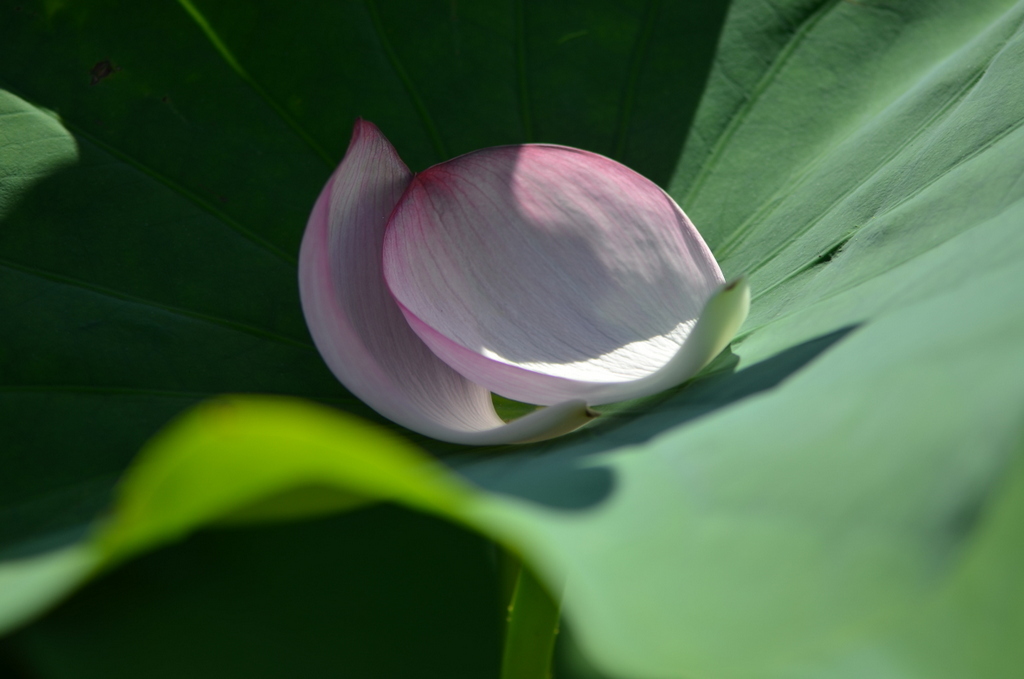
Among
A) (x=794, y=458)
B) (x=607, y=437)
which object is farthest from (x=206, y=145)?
(x=794, y=458)

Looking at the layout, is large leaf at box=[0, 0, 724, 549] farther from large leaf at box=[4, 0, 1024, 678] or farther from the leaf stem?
the leaf stem

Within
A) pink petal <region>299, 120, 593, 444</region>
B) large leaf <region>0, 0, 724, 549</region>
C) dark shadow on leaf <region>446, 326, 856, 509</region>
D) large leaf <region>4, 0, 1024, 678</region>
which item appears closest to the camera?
large leaf <region>4, 0, 1024, 678</region>

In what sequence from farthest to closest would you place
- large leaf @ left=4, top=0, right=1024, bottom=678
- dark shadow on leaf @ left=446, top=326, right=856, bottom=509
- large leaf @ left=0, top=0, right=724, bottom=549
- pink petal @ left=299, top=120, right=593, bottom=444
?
large leaf @ left=0, top=0, right=724, bottom=549 < pink petal @ left=299, top=120, right=593, bottom=444 < dark shadow on leaf @ left=446, top=326, right=856, bottom=509 < large leaf @ left=4, top=0, right=1024, bottom=678

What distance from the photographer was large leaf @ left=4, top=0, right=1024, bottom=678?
0.23 meters

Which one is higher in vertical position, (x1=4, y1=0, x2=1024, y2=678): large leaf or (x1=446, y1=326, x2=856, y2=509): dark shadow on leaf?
(x1=4, y1=0, x2=1024, y2=678): large leaf

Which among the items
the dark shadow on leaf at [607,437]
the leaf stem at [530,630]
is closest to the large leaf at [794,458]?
the dark shadow on leaf at [607,437]

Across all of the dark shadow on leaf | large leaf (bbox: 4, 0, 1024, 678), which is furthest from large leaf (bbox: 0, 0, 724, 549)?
the dark shadow on leaf

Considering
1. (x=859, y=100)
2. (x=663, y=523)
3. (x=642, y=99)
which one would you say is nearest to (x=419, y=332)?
(x=663, y=523)

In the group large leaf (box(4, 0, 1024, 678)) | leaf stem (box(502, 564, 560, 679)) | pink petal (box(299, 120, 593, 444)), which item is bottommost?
leaf stem (box(502, 564, 560, 679))

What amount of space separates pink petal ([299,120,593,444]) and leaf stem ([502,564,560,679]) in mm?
129

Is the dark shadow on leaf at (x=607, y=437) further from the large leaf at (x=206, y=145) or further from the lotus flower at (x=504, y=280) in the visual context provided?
the large leaf at (x=206, y=145)

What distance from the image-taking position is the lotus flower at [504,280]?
1.77 feet

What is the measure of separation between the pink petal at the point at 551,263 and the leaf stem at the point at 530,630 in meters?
0.15

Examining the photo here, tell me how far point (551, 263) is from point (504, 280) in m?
0.04
